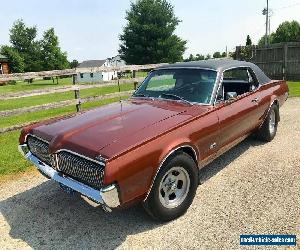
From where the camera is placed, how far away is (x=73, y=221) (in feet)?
13.1

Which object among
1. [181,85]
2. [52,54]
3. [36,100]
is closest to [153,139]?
[181,85]

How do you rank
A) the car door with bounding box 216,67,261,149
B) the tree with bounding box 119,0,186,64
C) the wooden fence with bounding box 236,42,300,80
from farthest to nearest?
the tree with bounding box 119,0,186,64, the wooden fence with bounding box 236,42,300,80, the car door with bounding box 216,67,261,149

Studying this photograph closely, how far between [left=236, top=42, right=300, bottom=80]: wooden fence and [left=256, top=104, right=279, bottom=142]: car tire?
11479 mm

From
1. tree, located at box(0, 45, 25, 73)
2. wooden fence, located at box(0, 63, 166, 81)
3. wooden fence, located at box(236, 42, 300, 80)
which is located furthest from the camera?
tree, located at box(0, 45, 25, 73)

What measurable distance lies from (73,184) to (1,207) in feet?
5.68

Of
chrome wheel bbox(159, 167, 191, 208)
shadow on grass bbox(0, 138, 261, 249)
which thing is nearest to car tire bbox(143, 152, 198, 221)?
chrome wheel bbox(159, 167, 191, 208)

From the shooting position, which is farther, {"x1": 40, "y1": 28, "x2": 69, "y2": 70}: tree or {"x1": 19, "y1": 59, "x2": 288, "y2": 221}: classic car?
{"x1": 40, "y1": 28, "x2": 69, "y2": 70}: tree

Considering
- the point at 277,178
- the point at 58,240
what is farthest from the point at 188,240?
the point at 277,178

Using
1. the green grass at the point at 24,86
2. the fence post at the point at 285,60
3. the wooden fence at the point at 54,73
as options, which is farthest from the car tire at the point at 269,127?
the green grass at the point at 24,86

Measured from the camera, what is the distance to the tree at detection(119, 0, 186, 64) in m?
43.8

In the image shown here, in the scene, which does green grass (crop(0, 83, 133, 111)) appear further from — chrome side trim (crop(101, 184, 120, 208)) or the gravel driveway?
chrome side trim (crop(101, 184, 120, 208))

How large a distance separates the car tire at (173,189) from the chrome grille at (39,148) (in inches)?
51.6

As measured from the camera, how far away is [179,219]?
12.8 feet

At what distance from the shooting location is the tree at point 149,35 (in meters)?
43.8
